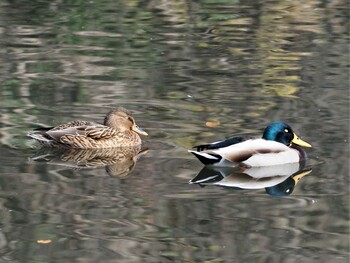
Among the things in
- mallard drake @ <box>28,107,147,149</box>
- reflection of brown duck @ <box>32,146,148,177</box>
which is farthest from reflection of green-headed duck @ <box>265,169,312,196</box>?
mallard drake @ <box>28,107,147,149</box>

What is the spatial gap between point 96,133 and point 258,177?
197 centimetres

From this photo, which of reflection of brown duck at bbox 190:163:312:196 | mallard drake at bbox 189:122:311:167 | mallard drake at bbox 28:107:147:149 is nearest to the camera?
reflection of brown duck at bbox 190:163:312:196

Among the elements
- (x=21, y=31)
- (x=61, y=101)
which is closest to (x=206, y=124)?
(x=61, y=101)

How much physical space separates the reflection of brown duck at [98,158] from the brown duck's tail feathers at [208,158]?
674 millimetres

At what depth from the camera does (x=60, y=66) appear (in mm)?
15898

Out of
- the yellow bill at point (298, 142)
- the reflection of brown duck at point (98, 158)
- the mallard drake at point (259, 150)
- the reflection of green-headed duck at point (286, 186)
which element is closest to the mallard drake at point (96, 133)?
the reflection of brown duck at point (98, 158)

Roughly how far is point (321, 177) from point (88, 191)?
221cm

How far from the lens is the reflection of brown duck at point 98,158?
451 inches

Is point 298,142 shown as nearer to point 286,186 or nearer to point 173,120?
point 286,186

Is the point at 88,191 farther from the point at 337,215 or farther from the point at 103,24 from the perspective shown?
the point at 103,24

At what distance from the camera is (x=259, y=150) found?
11430 millimetres

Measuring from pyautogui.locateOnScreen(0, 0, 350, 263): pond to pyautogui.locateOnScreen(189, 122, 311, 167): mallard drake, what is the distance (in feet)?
0.52

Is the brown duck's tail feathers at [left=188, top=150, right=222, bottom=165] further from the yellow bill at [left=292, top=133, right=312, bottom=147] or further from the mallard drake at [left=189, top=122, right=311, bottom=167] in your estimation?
the yellow bill at [left=292, top=133, right=312, bottom=147]

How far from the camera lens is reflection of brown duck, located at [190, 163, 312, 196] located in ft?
35.2
